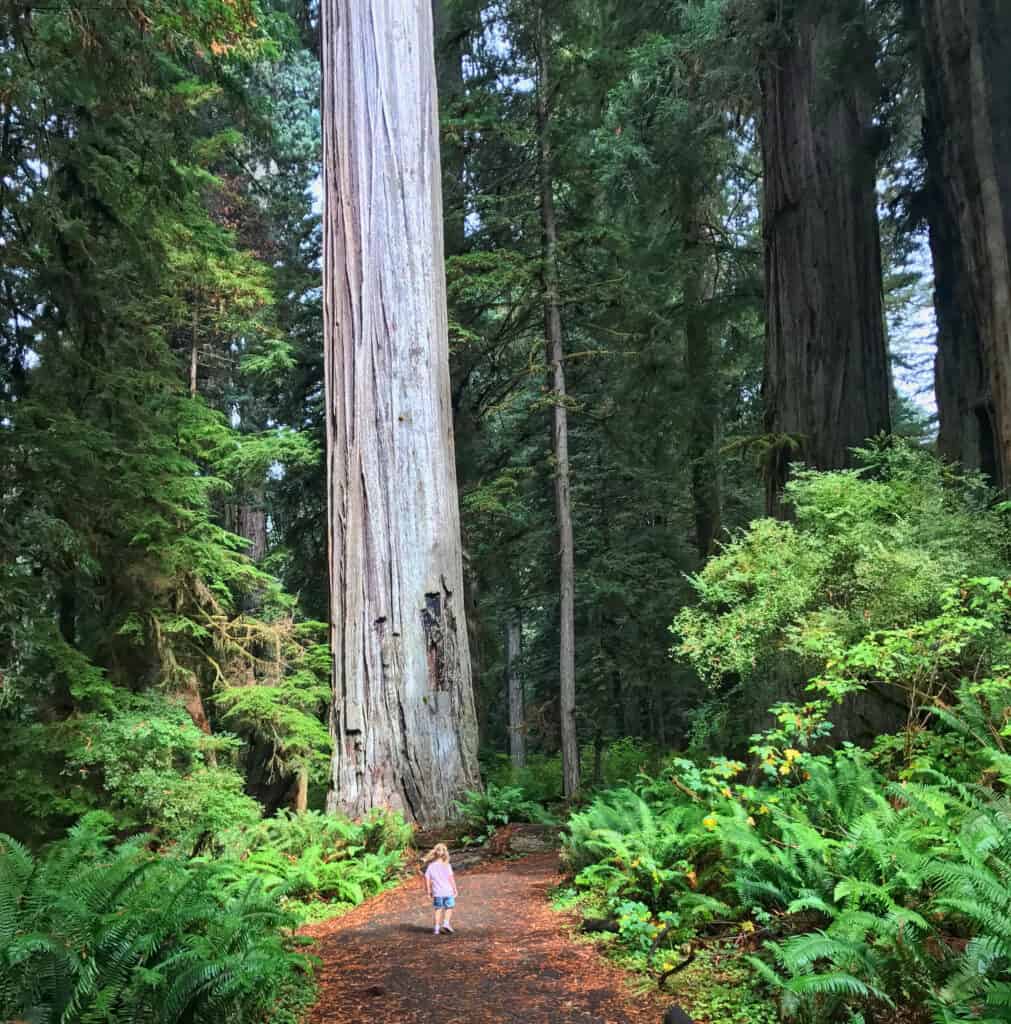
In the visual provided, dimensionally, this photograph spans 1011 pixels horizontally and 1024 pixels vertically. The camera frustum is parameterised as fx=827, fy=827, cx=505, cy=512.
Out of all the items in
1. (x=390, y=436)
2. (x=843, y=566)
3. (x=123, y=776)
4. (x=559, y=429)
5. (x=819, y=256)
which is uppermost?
(x=819, y=256)

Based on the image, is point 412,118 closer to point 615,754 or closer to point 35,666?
point 35,666

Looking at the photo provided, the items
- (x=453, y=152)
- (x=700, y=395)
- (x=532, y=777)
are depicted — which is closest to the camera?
(x=700, y=395)

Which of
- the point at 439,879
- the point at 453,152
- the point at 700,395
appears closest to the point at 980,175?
the point at 439,879

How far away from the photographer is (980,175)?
22.0ft

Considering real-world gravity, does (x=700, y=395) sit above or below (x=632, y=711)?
above

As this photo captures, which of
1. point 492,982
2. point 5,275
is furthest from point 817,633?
Result: point 5,275

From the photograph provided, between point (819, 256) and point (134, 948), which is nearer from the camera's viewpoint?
point (134, 948)

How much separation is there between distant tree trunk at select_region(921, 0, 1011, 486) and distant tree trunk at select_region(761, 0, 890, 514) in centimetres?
102

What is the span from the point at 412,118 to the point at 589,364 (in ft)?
22.6

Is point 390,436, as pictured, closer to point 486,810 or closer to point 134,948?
point 486,810

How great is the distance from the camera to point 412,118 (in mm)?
9406

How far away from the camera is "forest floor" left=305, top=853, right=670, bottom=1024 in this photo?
13.3 feet

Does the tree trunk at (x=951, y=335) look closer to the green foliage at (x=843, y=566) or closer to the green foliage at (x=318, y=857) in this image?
the green foliage at (x=843, y=566)

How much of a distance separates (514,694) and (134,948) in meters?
20.2
